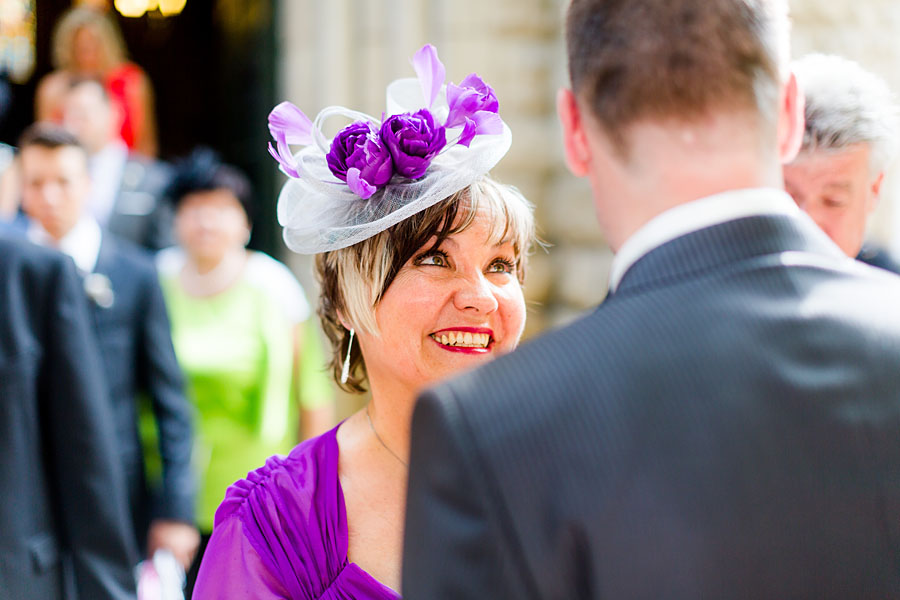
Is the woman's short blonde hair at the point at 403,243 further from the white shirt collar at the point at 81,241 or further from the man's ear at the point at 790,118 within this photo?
the white shirt collar at the point at 81,241

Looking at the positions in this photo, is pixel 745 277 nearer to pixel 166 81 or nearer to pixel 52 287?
pixel 52 287

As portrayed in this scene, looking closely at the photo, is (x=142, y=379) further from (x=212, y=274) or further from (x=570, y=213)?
(x=570, y=213)

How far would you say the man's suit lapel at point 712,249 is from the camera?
1.12 m

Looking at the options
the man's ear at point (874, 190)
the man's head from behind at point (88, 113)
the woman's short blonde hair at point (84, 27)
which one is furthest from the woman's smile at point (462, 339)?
the woman's short blonde hair at point (84, 27)

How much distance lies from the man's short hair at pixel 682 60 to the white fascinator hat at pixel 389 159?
31.2 inches

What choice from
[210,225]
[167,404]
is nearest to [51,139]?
[210,225]

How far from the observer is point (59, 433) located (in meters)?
2.59

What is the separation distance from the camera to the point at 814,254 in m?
1.16

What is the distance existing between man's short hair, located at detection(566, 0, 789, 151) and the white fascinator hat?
793 mm

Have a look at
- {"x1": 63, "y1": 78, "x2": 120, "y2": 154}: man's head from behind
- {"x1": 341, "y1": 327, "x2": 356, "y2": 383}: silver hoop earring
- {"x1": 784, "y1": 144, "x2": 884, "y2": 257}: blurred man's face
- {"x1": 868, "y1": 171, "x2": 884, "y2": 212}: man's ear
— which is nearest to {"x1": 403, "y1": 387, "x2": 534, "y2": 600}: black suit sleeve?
{"x1": 341, "y1": 327, "x2": 356, "y2": 383}: silver hoop earring

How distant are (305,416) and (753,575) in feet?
10.0

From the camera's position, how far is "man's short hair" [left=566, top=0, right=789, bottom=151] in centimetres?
109

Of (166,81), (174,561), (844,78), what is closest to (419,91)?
(844,78)

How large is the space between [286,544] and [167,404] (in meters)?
1.77
